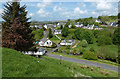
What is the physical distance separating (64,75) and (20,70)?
2873 mm

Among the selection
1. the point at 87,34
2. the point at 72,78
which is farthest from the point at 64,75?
the point at 87,34

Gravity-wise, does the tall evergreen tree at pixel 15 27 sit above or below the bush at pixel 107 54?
above

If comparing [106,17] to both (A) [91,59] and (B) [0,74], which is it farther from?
(B) [0,74]

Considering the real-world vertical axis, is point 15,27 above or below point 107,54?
above

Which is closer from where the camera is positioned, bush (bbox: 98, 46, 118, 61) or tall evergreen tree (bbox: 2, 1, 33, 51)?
tall evergreen tree (bbox: 2, 1, 33, 51)

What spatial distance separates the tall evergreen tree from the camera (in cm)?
1370

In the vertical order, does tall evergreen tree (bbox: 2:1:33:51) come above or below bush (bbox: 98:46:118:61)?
above

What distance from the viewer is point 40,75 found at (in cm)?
632

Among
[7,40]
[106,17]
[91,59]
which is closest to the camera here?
[7,40]

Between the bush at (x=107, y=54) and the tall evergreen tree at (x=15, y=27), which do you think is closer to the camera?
the tall evergreen tree at (x=15, y=27)

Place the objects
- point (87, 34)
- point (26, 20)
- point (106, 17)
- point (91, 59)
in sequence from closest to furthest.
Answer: point (26, 20)
point (91, 59)
point (87, 34)
point (106, 17)

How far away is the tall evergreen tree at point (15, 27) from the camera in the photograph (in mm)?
13695

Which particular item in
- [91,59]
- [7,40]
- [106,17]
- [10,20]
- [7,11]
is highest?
[106,17]

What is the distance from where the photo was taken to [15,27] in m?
13.7
